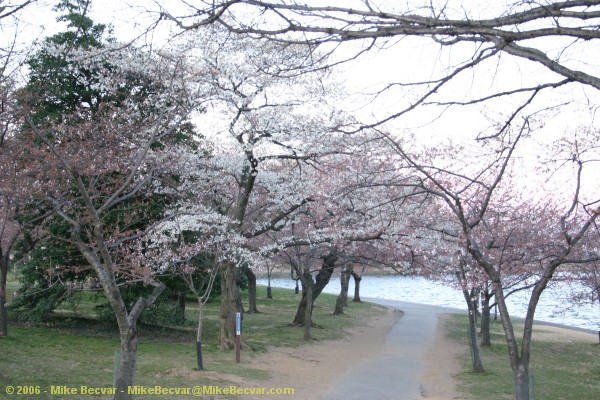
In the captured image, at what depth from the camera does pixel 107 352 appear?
14430 mm

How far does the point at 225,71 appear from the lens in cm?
1454

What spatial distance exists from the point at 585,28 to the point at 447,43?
2.87 feet

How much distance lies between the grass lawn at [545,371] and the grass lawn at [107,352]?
5.34 m

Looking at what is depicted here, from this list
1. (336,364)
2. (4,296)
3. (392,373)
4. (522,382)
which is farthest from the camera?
(336,364)

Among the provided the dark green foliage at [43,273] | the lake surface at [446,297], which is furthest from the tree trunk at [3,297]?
the lake surface at [446,297]

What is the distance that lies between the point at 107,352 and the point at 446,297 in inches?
1749

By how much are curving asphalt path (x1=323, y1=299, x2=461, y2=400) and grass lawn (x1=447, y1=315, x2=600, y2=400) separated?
1.30 meters

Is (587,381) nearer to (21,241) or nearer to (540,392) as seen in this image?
(540,392)

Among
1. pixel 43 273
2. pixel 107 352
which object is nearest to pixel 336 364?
pixel 107 352

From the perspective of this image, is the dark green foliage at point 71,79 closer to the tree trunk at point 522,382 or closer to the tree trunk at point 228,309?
the tree trunk at point 228,309

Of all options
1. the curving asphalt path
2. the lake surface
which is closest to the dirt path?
the curving asphalt path

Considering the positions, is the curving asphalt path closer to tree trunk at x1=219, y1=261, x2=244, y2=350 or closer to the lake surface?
tree trunk at x1=219, y1=261, x2=244, y2=350

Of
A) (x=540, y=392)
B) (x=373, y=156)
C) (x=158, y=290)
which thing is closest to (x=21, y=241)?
(x=373, y=156)

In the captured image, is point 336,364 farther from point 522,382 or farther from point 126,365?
point 126,365
